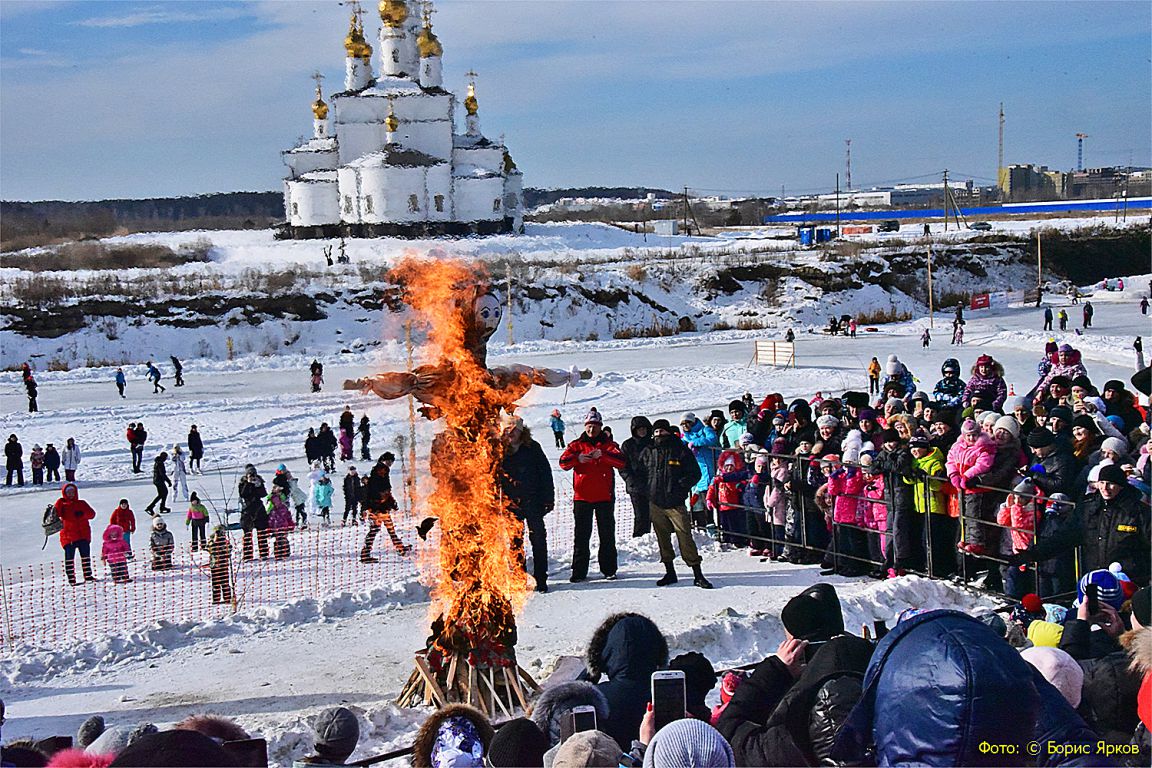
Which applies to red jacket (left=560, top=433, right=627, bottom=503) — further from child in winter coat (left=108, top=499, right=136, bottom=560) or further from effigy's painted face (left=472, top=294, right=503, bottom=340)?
child in winter coat (left=108, top=499, right=136, bottom=560)

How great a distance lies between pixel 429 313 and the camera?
7.23m

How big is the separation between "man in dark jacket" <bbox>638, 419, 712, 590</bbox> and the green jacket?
1.97 m

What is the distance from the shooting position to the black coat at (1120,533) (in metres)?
7.59

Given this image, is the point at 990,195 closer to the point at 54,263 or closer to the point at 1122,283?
the point at 1122,283

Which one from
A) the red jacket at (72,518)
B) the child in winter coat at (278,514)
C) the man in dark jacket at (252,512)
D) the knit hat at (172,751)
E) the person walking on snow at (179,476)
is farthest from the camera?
the person walking on snow at (179,476)

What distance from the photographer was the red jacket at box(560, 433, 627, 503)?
423 inches

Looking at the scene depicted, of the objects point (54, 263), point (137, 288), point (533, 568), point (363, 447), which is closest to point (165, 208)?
point (54, 263)

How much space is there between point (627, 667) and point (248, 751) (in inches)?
68.3

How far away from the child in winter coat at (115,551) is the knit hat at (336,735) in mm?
8561

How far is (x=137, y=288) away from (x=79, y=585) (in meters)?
40.4

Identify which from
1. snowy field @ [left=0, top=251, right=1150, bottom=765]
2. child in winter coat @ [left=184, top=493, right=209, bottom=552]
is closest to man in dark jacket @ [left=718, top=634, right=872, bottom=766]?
snowy field @ [left=0, top=251, right=1150, bottom=765]

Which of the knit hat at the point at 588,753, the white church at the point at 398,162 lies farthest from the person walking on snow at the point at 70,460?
the white church at the point at 398,162

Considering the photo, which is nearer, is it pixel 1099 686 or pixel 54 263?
pixel 1099 686

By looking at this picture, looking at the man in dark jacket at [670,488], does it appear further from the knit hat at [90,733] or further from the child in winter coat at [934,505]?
the knit hat at [90,733]
